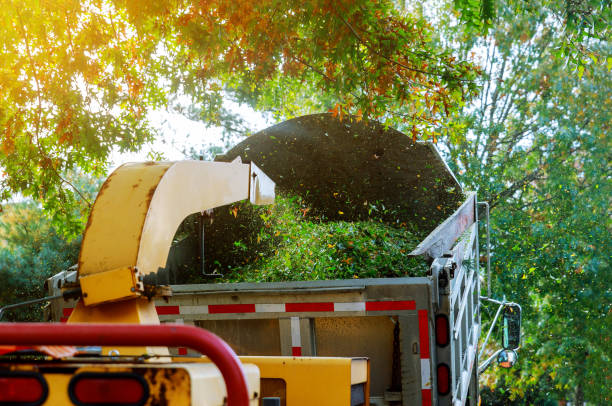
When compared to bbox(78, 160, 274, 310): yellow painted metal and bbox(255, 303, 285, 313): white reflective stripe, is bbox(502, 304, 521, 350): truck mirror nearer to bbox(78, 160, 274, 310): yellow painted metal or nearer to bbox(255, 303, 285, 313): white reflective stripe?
bbox(255, 303, 285, 313): white reflective stripe

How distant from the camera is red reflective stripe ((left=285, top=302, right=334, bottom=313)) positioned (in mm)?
3268

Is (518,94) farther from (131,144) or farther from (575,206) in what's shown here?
(131,144)

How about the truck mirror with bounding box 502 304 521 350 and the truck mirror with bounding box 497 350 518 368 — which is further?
the truck mirror with bounding box 497 350 518 368

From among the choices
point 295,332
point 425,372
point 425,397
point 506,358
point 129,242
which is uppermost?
point 129,242

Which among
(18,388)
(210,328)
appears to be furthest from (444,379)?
(18,388)

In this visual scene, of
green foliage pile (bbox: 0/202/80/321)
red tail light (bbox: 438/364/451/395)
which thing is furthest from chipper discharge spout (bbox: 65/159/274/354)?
green foliage pile (bbox: 0/202/80/321)

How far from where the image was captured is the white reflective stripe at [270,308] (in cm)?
336

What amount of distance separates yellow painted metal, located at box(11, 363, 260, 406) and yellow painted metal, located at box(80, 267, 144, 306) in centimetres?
48

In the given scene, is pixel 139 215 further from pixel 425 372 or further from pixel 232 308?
pixel 425 372

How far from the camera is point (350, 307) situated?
324 centimetres

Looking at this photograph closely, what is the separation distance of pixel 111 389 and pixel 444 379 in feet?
7.43

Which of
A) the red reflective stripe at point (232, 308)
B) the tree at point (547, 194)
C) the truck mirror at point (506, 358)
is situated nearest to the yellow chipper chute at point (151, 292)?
the red reflective stripe at point (232, 308)

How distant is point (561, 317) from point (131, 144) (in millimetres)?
8602

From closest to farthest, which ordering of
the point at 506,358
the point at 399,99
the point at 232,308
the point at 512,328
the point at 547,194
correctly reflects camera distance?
the point at 232,308
the point at 512,328
the point at 506,358
the point at 399,99
the point at 547,194
